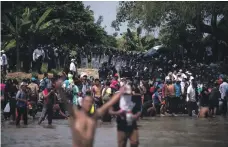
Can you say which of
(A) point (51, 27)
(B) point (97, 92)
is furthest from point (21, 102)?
(A) point (51, 27)

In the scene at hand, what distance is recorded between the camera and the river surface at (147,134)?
15.2m

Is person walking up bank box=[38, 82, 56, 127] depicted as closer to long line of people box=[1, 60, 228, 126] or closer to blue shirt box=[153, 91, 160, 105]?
long line of people box=[1, 60, 228, 126]

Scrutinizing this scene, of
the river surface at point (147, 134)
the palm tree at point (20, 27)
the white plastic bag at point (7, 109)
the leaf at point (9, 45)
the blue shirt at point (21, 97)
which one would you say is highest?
the palm tree at point (20, 27)

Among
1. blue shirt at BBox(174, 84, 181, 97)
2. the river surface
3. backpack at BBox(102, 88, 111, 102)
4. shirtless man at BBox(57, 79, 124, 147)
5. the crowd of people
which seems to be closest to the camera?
shirtless man at BBox(57, 79, 124, 147)

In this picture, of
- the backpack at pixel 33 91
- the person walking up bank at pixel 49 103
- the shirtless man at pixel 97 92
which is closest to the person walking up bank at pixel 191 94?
the shirtless man at pixel 97 92

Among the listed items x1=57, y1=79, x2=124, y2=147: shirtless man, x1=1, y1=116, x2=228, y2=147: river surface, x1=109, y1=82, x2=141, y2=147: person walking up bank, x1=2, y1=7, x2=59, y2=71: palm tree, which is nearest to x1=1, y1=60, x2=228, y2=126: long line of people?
x1=1, y1=116, x2=228, y2=147: river surface

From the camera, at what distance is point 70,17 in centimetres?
4659

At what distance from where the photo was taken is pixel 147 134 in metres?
17.3

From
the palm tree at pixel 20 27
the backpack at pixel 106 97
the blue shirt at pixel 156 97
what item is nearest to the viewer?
the backpack at pixel 106 97

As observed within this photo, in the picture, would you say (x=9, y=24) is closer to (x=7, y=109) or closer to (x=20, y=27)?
(x=20, y=27)

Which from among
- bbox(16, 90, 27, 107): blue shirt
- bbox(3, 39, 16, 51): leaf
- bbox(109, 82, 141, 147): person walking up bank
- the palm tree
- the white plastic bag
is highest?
the palm tree

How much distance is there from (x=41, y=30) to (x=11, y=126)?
19.3 metres

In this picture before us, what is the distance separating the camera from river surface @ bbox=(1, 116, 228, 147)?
15.2m

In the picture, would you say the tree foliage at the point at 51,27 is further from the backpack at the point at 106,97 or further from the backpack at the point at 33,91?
the backpack at the point at 106,97
